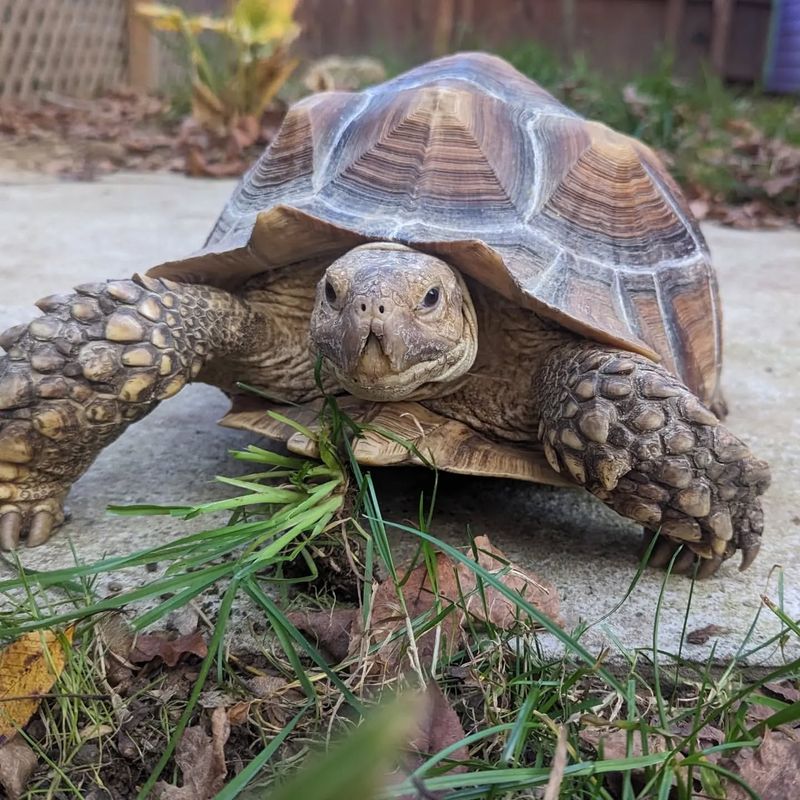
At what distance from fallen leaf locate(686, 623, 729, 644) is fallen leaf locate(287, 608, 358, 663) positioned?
0.69 meters

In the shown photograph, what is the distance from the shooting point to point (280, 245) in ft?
7.12

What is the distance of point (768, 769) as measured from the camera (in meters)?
1.25

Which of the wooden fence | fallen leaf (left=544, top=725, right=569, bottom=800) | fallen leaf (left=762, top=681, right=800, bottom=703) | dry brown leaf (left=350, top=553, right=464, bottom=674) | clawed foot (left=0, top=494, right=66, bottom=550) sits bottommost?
fallen leaf (left=762, top=681, right=800, bottom=703)

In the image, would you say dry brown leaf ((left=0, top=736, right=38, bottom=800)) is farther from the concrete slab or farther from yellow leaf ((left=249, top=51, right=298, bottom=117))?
yellow leaf ((left=249, top=51, right=298, bottom=117))

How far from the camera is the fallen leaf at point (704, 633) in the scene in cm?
165

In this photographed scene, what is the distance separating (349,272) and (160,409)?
1185 millimetres

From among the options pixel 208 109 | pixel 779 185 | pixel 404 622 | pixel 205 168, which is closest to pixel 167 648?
pixel 404 622

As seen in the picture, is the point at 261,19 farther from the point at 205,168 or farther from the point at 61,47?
the point at 61,47

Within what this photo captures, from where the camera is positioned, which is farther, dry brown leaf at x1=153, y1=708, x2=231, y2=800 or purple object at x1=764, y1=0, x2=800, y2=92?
purple object at x1=764, y1=0, x2=800, y2=92

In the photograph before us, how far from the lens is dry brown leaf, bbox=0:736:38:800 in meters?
1.26

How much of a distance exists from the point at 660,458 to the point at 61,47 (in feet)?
32.2

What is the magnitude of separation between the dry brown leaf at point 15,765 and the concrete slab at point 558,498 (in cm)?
56

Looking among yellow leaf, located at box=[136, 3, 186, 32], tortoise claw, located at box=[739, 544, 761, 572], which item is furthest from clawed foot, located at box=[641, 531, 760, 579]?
yellow leaf, located at box=[136, 3, 186, 32]

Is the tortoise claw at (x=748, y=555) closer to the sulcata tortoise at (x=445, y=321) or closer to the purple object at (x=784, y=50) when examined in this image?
the sulcata tortoise at (x=445, y=321)
